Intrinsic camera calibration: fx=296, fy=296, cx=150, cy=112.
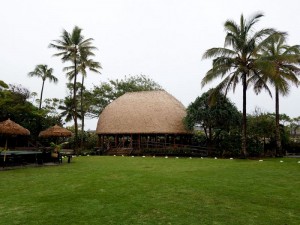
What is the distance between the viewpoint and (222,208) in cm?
681

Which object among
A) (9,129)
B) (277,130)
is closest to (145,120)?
(277,130)

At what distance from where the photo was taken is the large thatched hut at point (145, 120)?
87.1 ft

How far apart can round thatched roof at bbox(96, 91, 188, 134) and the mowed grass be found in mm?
15235

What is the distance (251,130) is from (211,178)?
13.8 meters

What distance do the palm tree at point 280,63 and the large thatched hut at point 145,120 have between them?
332 inches

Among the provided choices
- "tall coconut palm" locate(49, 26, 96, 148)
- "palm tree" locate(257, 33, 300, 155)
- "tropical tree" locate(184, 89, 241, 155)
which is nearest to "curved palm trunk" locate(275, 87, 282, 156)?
"palm tree" locate(257, 33, 300, 155)

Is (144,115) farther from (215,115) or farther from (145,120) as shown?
(215,115)

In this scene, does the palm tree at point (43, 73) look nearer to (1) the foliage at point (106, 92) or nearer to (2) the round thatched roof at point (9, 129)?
(1) the foliage at point (106, 92)

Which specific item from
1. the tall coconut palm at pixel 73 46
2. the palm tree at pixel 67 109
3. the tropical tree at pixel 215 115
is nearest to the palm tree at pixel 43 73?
the palm tree at pixel 67 109

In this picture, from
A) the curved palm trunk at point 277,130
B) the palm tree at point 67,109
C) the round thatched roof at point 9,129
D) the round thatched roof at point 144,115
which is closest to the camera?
the round thatched roof at point 9,129

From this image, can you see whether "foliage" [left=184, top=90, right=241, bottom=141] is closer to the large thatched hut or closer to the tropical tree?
the tropical tree

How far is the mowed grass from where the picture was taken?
238 inches

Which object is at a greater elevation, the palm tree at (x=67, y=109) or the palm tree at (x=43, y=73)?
the palm tree at (x=43, y=73)

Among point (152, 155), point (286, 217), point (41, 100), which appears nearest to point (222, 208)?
point (286, 217)
